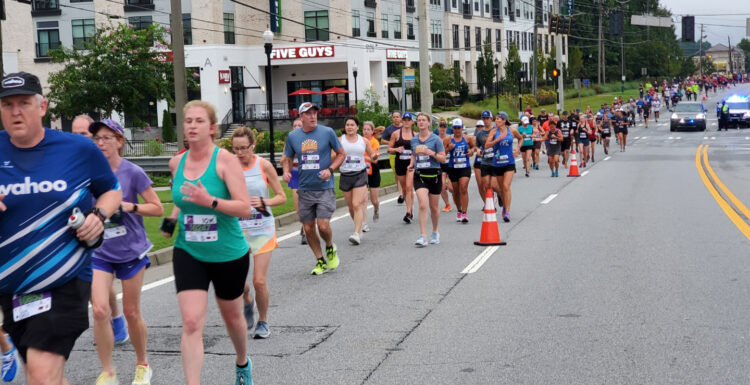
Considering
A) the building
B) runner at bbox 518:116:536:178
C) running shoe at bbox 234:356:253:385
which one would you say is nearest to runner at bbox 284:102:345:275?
running shoe at bbox 234:356:253:385

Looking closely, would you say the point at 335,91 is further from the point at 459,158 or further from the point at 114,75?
the point at 459,158

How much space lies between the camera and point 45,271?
4.27 meters

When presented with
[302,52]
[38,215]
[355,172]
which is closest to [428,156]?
[355,172]

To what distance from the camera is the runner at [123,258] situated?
19.6 ft

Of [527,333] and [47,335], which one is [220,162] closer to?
[47,335]

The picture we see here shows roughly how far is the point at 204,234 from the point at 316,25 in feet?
183

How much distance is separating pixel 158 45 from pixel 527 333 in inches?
1484

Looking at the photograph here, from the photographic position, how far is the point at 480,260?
455 inches

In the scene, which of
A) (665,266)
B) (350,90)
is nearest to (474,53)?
(350,90)

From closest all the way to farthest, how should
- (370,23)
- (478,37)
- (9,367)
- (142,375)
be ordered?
Result: (142,375)
(9,367)
(370,23)
(478,37)

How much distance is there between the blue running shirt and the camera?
167 inches

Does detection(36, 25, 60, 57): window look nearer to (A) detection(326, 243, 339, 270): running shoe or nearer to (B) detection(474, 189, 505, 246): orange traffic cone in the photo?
(B) detection(474, 189, 505, 246): orange traffic cone

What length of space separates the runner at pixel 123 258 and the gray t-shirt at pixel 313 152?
402cm

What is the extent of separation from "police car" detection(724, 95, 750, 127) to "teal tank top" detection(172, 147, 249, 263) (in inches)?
2280
